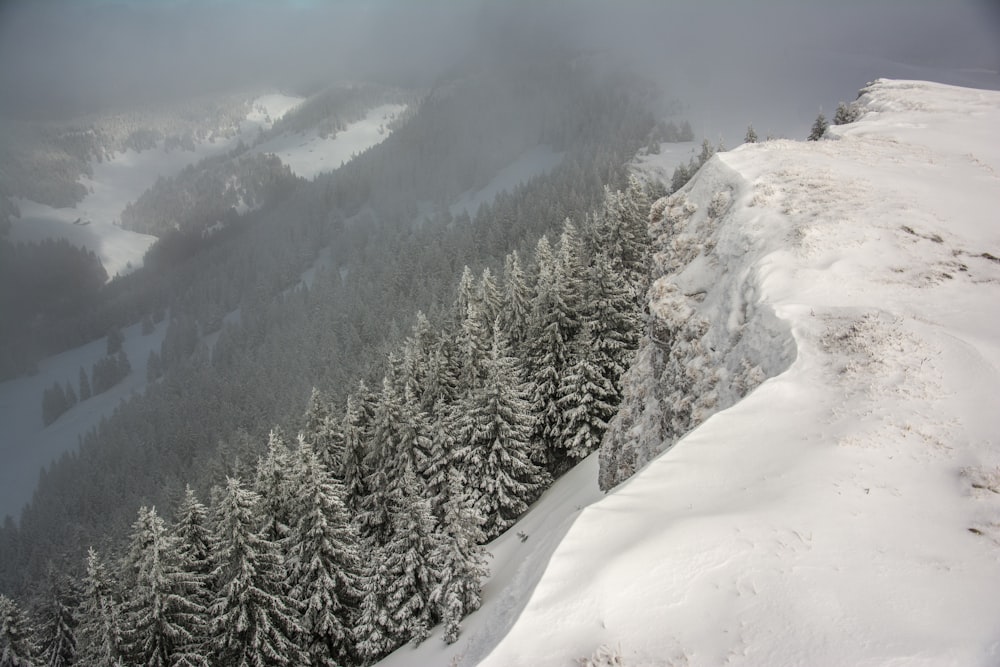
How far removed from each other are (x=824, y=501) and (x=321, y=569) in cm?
2075

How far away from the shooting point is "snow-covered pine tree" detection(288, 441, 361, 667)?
861 inches

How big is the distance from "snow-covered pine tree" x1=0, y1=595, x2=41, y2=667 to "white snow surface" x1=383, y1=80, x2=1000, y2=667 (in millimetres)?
27452

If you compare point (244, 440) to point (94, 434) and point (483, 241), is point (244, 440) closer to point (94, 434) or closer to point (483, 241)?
point (483, 241)

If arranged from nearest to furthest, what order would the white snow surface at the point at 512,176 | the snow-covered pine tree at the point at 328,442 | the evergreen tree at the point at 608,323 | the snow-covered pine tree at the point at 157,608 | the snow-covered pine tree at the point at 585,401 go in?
1. the snow-covered pine tree at the point at 157,608
2. the snow-covered pine tree at the point at 585,401
3. the evergreen tree at the point at 608,323
4. the snow-covered pine tree at the point at 328,442
5. the white snow surface at the point at 512,176

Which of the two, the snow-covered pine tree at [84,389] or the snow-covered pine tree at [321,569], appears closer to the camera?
the snow-covered pine tree at [321,569]

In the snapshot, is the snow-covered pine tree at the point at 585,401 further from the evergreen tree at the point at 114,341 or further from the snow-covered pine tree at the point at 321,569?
the evergreen tree at the point at 114,341

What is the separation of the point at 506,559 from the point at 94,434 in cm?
13702

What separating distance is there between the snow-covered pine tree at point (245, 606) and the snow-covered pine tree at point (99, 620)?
3.27 meters

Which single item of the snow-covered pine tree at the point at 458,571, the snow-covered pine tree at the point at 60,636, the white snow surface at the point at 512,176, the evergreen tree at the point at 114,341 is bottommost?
the snow-covered pine tree at the point at 60,636

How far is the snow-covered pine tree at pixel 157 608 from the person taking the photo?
1973cm

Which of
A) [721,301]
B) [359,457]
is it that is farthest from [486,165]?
[721,301]

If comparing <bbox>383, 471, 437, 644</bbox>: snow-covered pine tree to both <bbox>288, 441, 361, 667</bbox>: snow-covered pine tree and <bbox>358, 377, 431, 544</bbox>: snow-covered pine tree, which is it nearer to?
<bbox>288, 441, 361, 667</bbox>: snow-covered pine tree

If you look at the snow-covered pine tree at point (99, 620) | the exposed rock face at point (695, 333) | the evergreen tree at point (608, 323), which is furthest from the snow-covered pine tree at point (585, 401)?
the snow-covered pine tree at point (99, 620)

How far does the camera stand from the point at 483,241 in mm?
106812
